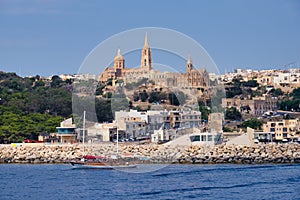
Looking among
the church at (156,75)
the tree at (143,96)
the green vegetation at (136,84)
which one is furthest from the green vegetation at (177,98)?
the green vegetation at (136,84)

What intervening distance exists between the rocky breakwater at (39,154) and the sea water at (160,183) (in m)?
5.02

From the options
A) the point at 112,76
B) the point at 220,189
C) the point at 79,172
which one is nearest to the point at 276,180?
the point at 220,189

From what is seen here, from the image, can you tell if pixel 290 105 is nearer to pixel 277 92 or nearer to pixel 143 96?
pixel 143 96

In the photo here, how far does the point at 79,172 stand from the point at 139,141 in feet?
51.4

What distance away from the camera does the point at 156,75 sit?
7212cm

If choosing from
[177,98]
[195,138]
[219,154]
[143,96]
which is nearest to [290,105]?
[143,96]

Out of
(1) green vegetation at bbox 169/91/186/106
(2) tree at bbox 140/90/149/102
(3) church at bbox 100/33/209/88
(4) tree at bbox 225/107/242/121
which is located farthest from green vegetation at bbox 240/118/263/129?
(2) tree at bbox 140/90/149/102

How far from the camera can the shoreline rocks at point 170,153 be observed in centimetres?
4144

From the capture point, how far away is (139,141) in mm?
51750

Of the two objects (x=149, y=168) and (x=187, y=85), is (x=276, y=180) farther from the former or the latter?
(x=187, y=85)

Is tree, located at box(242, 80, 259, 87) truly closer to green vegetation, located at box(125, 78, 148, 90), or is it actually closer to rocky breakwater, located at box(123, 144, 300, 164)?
green vegetation, located at box(125, 78, 148, 90)

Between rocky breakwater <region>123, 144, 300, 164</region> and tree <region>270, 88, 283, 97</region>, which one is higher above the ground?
tree <region>270, 88, 283, 97</region>

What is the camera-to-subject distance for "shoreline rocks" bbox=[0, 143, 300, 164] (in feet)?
136

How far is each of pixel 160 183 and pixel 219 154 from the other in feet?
41.2
